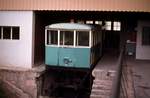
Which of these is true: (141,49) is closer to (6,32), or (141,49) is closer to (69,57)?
(69,57)

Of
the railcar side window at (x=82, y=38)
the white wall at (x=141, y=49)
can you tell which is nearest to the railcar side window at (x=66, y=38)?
the railcar side window at (x=82, y=38)

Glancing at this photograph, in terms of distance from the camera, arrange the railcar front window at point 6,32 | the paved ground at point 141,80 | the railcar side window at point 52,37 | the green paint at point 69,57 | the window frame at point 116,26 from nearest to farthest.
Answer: the paved ground at point 141,80
the green paint at point 69,57
the railcar side window at point 52,37
the railcar front window at point 6,32
the window frame at point 116,26

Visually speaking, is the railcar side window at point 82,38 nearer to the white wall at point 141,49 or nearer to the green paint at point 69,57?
the green paint at point 69,57

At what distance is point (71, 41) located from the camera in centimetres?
1537

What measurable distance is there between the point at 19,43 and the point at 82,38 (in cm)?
307

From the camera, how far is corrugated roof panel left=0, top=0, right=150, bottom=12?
15.0 m

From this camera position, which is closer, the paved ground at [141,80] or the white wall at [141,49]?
the paved ground at [141,80]

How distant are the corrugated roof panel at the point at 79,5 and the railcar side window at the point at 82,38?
3.54 feet

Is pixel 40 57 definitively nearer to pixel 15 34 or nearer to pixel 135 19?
pixel 15 34

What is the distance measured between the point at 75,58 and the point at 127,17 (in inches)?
274

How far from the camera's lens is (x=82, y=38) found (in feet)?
50.1

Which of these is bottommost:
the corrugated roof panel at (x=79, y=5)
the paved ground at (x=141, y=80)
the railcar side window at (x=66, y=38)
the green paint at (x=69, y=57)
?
the paved ground at (x=141, y=80)

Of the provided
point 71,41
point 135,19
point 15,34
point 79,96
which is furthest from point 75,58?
point 135,19

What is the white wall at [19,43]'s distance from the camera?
15.9 m
